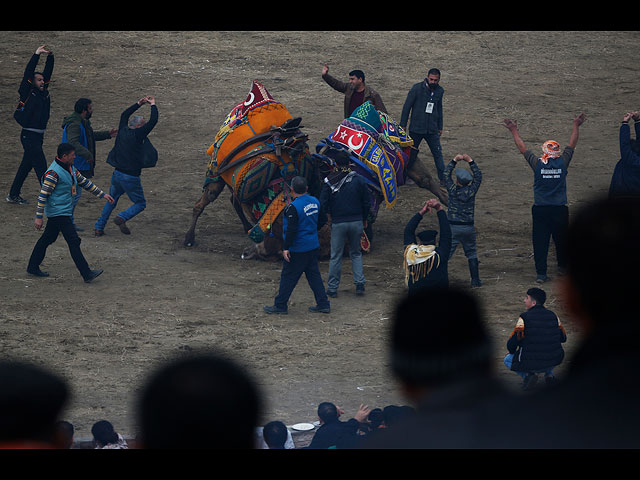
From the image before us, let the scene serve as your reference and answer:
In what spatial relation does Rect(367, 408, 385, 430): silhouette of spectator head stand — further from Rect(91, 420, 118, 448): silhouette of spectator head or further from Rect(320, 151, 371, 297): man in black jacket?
Rect(320, 151, 371, 297): man in black jacket

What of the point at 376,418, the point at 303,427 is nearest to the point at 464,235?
the point at 303,427

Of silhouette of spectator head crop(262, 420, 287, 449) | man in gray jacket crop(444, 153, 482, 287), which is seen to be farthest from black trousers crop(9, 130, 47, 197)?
silhouette of spectator head crop(262, 420, 287, 449)

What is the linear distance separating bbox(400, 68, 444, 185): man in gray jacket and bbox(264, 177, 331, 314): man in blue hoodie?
4.52 m

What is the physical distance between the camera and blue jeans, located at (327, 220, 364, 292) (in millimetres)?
10469

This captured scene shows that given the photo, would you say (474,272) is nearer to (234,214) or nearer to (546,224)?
(546,224)

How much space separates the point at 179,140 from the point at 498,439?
622 inches

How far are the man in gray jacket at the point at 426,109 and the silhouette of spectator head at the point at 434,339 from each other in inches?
455

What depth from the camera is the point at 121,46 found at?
2088 cm

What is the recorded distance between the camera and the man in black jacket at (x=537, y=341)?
292 inches

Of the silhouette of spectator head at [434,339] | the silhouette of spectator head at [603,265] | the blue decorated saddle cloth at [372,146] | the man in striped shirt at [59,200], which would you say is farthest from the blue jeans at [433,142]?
the silhouette of spectator head at [603,265]

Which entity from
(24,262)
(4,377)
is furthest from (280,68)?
(4,377)

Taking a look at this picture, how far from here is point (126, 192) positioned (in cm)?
1202

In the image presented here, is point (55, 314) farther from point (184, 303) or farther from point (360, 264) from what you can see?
point (360, 264)

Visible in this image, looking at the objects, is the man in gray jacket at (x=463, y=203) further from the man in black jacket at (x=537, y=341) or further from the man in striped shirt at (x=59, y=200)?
the man in striped shirt at (x=59, y=200)
